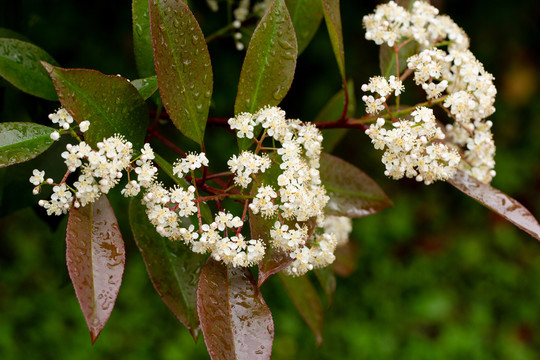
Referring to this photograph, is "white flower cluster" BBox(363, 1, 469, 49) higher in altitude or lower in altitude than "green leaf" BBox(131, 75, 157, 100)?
higher

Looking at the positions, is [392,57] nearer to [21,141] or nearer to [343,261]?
[343,261]

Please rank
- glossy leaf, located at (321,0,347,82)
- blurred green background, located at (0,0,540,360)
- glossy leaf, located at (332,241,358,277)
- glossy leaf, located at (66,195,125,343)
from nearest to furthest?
1. glossy leaf, located at (66,195,125,343)
2. glossy leaf, located at (321,0,347,82)
3. glossy leaf, located at (332,241,358,277)
4. blurred green background, located at (0,0,540,360)

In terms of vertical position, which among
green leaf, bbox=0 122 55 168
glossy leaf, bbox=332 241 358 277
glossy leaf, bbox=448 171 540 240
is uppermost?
green leaf, bbox=0 122 55 168

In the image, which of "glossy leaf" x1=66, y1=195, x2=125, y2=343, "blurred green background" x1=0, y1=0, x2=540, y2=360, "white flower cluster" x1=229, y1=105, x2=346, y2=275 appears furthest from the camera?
"blurred green background" x1=0, y1=0, x2=540, y2=360

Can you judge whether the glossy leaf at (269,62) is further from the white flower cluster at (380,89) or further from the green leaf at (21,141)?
the green leaf at (21,141)

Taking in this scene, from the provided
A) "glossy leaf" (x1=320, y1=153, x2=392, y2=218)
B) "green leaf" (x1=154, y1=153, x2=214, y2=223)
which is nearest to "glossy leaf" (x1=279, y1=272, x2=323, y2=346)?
"glossy leaf" (x1=320, y1=153, x2=392, y2=218)

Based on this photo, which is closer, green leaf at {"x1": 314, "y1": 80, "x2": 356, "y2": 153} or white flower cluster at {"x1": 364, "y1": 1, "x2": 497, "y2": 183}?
white flower cluster at {"x1": 364, "y1": 1, "x2": 497, "y2": 183}

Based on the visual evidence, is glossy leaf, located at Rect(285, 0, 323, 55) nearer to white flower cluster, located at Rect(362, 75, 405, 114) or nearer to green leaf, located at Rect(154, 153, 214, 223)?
white flower cluster, located at Rect(362, 75, 405, 114)
